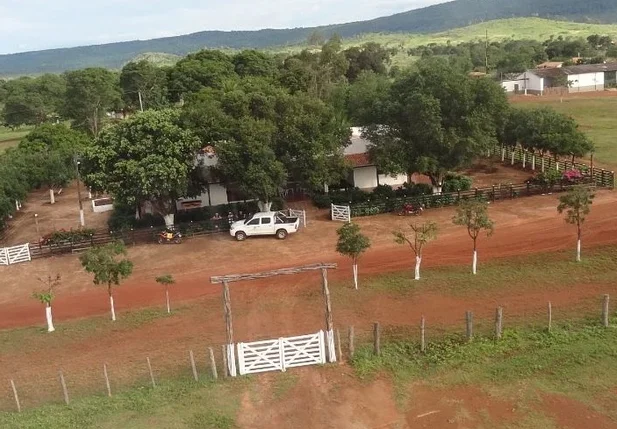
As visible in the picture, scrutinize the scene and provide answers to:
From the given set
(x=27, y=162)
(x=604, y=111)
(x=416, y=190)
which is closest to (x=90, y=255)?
(x=416, y=190)

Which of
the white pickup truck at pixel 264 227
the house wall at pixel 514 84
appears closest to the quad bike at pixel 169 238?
the white pickup truck at pixel 264 227

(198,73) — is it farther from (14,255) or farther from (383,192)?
(14,255)

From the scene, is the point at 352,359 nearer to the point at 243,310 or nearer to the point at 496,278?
the point at 243,310

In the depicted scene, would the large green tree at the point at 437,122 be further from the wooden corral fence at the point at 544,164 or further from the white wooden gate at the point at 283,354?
the white wooden gate at the point at 283,354

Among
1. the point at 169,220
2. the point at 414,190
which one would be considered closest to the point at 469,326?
the point at 414,190

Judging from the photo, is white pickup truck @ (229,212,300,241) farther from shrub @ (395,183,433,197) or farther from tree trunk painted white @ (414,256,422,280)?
tree trunk painted white @ (414,256,422,280)

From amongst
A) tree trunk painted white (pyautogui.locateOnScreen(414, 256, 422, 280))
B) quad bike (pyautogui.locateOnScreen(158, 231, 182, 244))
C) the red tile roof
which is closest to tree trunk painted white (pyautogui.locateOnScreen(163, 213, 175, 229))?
quad bike (pyautogui.locateOnScreen(158, 231, 182, 244))
